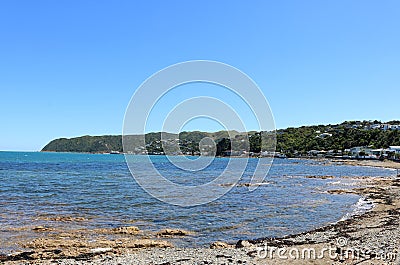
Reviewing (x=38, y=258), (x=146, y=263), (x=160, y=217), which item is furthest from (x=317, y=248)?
(x=160, y=217)

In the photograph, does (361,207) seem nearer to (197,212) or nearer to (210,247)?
(197,212)

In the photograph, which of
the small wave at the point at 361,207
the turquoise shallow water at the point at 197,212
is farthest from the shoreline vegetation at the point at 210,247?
the small wave at the point at 361,207

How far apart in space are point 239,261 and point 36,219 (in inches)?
517

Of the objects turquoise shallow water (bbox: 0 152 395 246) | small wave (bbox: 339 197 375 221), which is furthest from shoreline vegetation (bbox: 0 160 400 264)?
small wave (bbox: 339 197 375 221)

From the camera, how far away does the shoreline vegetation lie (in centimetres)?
1055

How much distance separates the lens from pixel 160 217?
65.9ft

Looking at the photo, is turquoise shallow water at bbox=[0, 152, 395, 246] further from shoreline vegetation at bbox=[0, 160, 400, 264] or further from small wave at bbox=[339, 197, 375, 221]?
shoreline vegetation at bbox=[0, 160, 400, 264]

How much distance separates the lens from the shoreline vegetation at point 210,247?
10.6 m

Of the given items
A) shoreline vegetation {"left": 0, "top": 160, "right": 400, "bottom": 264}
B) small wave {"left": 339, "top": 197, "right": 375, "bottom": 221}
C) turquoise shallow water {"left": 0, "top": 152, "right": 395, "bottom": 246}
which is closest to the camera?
shoreline vegetation {"left": 0, "top": 160, "right": 400, "bottom": 264}

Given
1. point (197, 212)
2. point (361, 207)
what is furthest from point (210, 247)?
point (361, 207)

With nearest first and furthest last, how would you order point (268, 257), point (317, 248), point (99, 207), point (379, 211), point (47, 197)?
point (268, 257) → point (317, 248) → point (379, 211) → point (99, 207) → point (47, 197)

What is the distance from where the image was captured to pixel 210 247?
13.1 metres

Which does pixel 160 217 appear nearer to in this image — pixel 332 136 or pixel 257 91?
pixel 257 91

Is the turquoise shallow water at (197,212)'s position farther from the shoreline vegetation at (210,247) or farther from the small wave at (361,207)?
the shoreline vegetation at (210,247)
